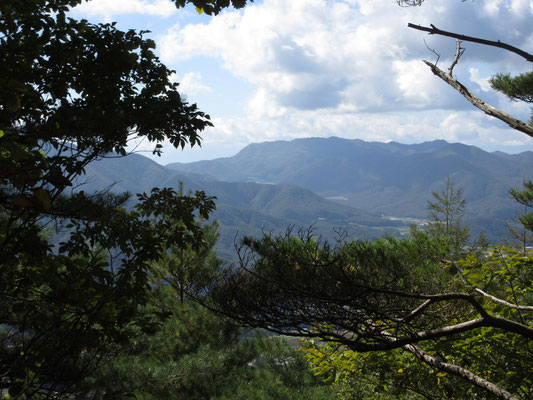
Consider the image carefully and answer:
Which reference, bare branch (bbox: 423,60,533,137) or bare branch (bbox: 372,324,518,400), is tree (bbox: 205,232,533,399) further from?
bare branch (bbox: 423,60,533,137)

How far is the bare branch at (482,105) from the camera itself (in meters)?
5.55

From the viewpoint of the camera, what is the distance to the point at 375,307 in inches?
107

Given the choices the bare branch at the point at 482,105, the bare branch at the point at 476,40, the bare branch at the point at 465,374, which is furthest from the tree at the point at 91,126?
the bare branch at the point at 482,105

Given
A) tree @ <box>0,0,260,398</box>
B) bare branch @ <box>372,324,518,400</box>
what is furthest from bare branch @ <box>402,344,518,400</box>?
tree @ <box>0,0,260,398</box>

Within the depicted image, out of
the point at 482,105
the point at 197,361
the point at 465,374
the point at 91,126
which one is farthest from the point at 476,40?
the point at 197,361

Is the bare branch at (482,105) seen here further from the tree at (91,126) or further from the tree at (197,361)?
the tree at (197,361)

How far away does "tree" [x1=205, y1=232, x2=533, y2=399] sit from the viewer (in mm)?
2572

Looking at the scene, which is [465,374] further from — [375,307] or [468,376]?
[375,307]

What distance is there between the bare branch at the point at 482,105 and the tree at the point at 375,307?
9.49 feet

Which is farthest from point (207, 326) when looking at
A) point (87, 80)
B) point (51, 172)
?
point (51, 172)

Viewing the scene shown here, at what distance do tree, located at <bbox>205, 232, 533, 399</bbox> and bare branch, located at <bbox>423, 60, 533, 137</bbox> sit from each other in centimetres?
289

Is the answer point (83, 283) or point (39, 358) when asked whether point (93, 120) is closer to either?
point (83, 283)

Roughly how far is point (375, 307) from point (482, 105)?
4496 millimetres

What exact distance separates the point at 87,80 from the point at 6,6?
→ 1.01m
